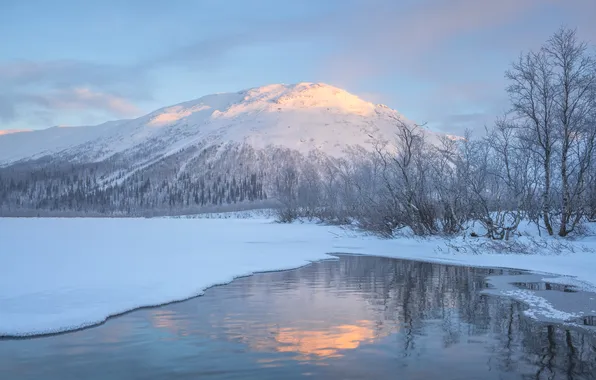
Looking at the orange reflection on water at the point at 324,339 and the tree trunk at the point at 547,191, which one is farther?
the tree trunk at the point at 547,191

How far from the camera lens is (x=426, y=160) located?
130ft

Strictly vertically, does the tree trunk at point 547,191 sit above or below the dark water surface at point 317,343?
above

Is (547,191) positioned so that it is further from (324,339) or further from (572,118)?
(324,339)

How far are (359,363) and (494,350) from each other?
2.37 m

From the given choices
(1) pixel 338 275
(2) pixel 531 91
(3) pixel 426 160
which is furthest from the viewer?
(3) pixel 426 160

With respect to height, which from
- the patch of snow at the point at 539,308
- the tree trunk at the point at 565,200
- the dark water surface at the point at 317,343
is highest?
the tree trunk at the point at 565,200

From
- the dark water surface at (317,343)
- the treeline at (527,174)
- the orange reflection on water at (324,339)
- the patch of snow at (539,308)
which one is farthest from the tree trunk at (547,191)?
the orange reflection on water at (324,339)

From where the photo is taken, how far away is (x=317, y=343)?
855 cm

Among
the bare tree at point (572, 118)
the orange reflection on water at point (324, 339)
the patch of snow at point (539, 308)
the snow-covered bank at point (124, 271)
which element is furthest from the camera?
the bare tree at point (572, 118)

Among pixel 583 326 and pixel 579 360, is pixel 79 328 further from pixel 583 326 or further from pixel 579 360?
pixel 583 326

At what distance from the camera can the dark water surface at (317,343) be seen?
23.3 ft

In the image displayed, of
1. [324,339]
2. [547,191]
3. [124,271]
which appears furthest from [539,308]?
[547,191]

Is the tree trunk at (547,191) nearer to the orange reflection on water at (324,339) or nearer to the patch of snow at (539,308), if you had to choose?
the patch of snow at (539,308)

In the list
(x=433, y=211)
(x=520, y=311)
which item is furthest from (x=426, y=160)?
(x=520, y=311)
